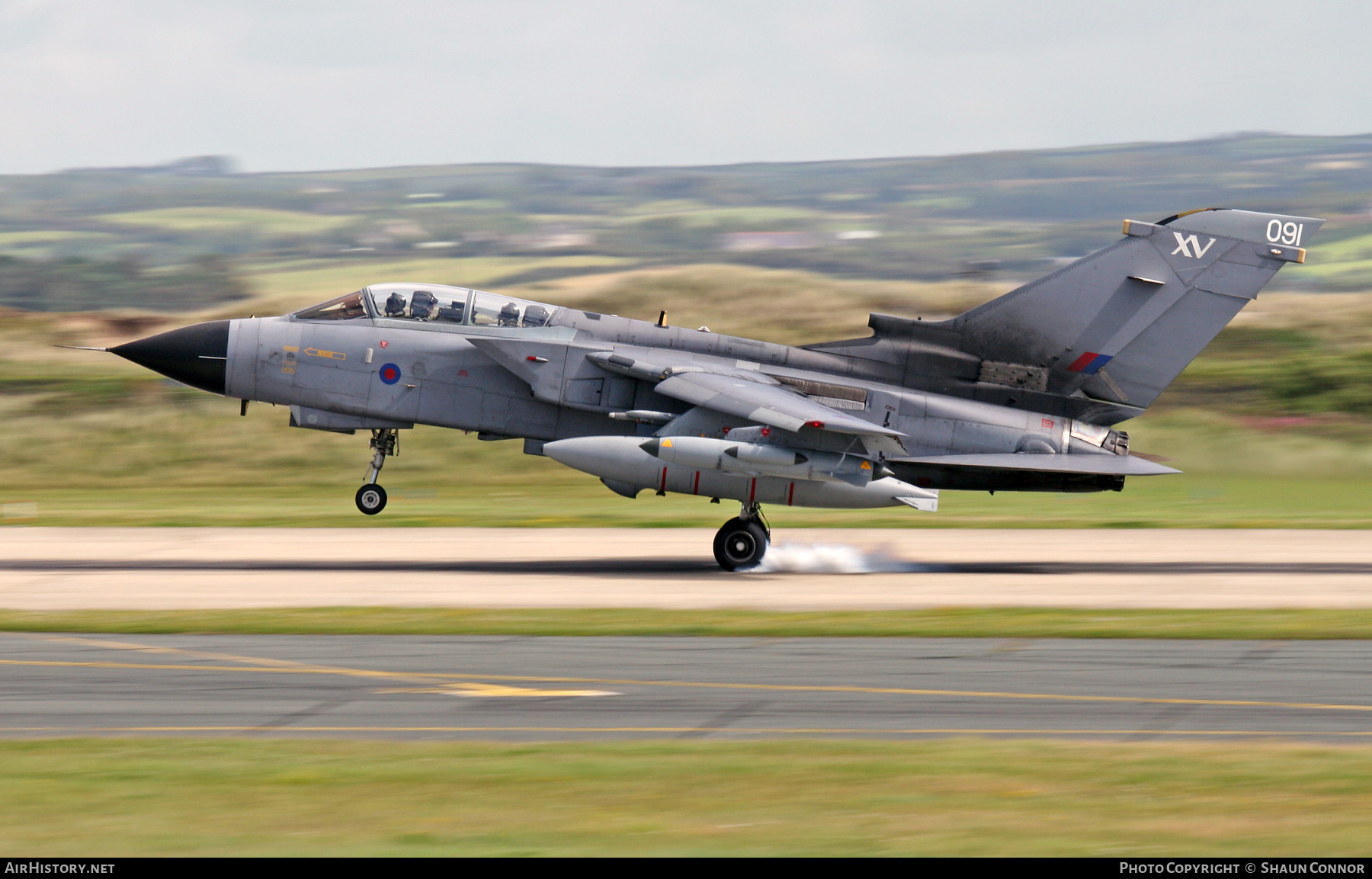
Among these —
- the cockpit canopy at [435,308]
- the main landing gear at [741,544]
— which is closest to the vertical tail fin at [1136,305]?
the main landing gear at [741,544]

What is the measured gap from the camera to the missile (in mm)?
18547

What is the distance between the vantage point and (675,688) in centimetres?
1132

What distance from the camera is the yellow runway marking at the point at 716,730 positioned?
9758mm

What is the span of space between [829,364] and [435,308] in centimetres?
584

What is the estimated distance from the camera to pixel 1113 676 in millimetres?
11828

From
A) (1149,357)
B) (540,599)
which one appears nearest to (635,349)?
(540,599)

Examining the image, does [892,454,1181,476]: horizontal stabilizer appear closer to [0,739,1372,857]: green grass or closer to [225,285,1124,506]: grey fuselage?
[225,285,1124,506]: grey fuselage

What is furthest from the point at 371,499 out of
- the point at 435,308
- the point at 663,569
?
the point at 663,569

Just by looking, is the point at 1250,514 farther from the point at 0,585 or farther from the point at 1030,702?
the point at 0,585

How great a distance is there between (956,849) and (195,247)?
113603 millimetres

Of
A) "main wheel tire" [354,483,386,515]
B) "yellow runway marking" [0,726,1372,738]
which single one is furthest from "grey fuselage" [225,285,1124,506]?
"yellow runway marking" [0,726,1372,738]

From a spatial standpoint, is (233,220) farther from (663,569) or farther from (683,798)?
(683,798)

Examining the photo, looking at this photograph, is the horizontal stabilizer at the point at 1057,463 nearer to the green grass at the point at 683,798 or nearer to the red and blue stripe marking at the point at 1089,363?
the red and blue stripe marking at the point at 1089,363

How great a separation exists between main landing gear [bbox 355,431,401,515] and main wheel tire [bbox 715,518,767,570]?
192 inches
